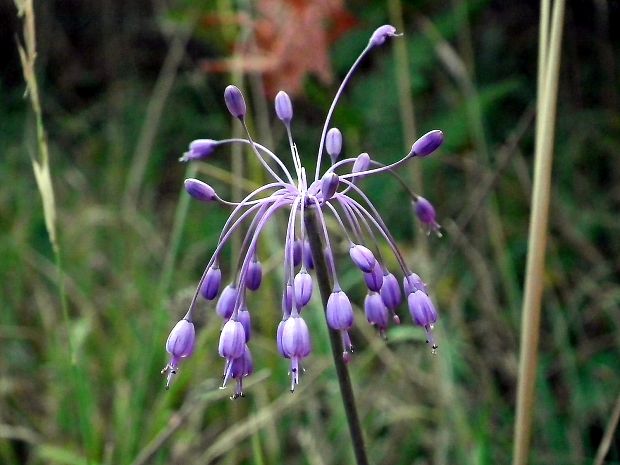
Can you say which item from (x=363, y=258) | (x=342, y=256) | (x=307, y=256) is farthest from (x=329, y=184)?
(x=342, y=256)

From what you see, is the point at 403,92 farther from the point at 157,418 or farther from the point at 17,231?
the point at 17,231

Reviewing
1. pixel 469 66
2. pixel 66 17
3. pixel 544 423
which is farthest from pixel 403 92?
pixel 66 17

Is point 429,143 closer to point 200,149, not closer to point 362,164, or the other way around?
point 362,164

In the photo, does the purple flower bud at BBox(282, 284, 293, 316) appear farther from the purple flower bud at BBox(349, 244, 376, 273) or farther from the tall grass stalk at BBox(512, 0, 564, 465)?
the tall grass stalk at BBox(512, 0, 564, 465)

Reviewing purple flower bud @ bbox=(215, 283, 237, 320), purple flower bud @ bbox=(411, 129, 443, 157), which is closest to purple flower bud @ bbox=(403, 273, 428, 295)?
purple flower bud @ bbox=(411, 129, 443, 157)

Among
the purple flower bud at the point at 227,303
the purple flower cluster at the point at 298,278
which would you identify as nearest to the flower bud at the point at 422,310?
the purple flower cluster at the point at 298,278
